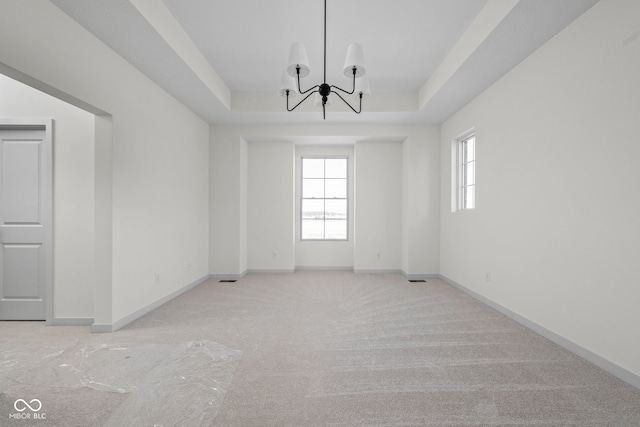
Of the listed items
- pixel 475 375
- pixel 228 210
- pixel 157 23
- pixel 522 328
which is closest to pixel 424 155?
pixel 522 328

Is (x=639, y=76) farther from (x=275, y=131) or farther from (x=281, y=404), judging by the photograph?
(x=275, y=131)

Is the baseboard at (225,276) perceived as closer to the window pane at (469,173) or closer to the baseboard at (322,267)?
the baseboard at (322,267)

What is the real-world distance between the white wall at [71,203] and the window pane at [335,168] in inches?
161

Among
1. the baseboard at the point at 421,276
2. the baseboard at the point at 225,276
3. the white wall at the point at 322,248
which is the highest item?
the white wall at the point at 322,248

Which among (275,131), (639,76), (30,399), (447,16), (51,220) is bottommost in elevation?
(30,399)

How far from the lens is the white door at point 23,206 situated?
3027 millimetres

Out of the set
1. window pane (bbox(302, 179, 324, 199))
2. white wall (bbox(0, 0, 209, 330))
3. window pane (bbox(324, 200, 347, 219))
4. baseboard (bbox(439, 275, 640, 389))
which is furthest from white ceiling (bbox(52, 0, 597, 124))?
baseboard (bbox(439, 275, 640, 389))

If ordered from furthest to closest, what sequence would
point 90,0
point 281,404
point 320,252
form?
1. point 320,252
2. point 90,0
3. point 281,404

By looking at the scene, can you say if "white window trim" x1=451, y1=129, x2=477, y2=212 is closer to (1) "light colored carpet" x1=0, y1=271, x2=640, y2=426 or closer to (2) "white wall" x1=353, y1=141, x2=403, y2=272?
→ (2) "white wall" x1=353, y1=141, x2=403, y2=272

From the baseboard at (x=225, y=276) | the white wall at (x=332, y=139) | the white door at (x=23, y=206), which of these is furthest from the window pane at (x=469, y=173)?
the white door at (x=23, y=206)

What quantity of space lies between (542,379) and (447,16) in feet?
10.5

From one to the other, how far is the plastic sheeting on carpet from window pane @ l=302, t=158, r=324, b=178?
4.20 meters

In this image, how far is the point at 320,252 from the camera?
617 centimetres

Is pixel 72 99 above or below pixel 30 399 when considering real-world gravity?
above
